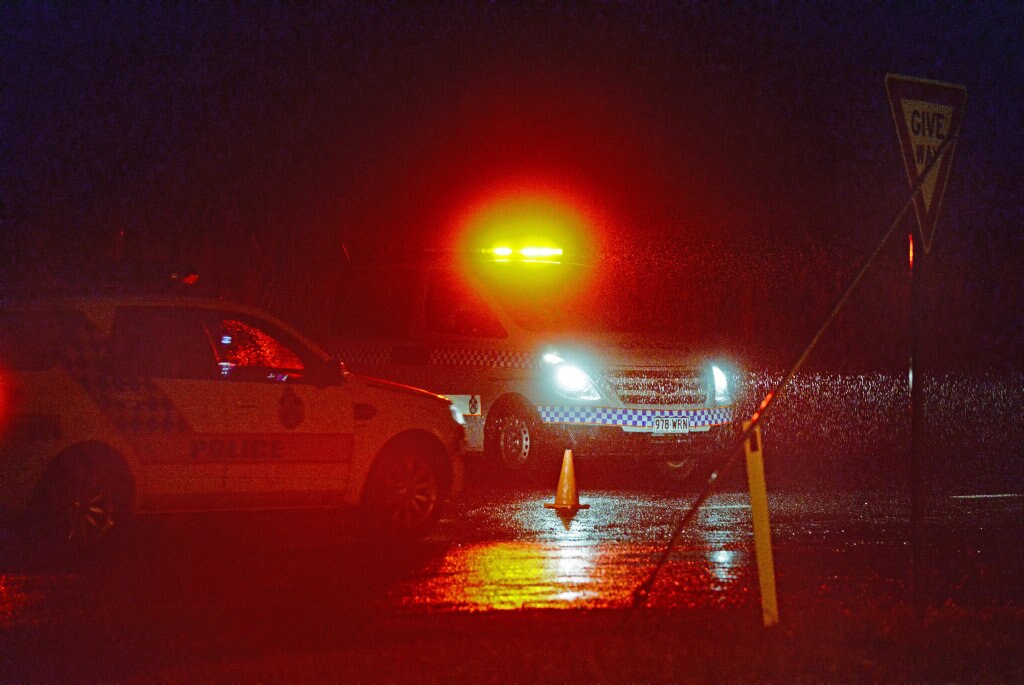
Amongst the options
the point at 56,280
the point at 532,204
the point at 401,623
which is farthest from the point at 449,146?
the point at 401,623

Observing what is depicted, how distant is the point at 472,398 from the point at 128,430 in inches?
225

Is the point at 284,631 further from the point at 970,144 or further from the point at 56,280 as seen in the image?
the point at 970,144

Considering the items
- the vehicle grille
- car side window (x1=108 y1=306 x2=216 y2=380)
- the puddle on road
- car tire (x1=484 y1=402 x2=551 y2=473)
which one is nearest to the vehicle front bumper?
the vehicle grille

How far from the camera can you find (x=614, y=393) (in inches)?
547

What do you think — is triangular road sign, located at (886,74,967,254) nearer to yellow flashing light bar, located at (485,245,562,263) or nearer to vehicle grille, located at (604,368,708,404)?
vehicle grille, located at (604,368,708,404)

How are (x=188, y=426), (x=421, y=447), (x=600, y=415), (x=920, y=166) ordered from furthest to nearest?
(x=600, y=415) → (x=421, y=447) → (x=188, y=426) → (x=920, y=166)

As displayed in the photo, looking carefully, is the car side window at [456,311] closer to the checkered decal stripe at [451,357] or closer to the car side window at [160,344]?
the checkered decal stripe at [451,357]

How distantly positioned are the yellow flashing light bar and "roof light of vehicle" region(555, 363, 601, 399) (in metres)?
1.70

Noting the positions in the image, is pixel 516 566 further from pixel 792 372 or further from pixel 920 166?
pixel 920 166

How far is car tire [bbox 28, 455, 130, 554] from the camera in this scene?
8.55 m

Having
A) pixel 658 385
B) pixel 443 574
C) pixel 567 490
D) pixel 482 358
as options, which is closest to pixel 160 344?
pixel 443 574

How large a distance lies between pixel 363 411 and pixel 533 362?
425 cm

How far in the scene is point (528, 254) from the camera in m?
15.3

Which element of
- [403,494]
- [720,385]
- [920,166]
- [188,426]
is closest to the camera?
[920,166]
